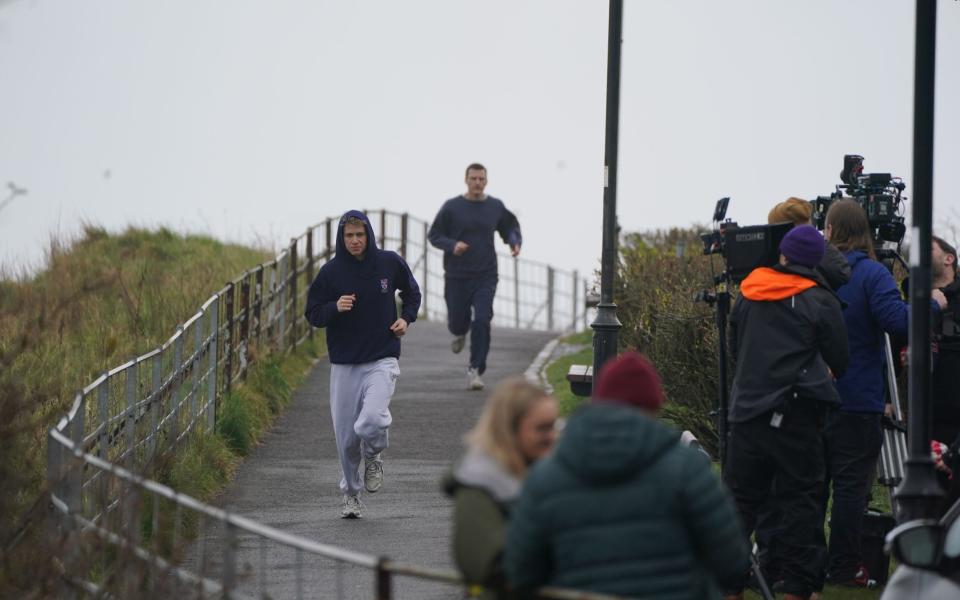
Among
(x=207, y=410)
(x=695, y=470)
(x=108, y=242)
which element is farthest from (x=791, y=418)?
(x=108, y=242)

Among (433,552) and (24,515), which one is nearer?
(24,515)

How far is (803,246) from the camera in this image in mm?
8461

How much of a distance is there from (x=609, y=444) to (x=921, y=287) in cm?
269

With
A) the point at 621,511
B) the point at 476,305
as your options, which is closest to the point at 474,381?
the point at 476,305

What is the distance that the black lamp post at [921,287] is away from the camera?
23.4ft

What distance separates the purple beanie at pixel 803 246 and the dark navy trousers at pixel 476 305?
28.6ft

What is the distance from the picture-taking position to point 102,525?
25.1ft

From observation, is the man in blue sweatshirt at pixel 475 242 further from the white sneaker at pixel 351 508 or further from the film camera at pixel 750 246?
the film camera at pixel 750 246

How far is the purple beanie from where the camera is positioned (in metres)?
8.45

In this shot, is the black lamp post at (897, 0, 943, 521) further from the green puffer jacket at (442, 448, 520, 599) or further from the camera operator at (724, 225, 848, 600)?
the green puffer jacket at (442, 448, 520, 599)

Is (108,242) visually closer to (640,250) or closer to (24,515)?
(640,250)

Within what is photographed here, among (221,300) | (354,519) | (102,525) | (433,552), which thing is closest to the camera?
(102,525)

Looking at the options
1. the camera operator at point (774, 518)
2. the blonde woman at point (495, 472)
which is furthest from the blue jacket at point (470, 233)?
the blonde woman at point (495, 472)

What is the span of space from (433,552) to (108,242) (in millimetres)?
15353
